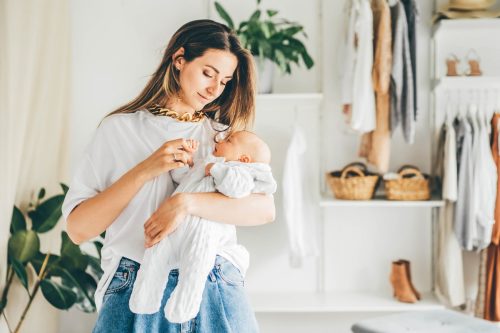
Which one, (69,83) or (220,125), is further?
(69,83)

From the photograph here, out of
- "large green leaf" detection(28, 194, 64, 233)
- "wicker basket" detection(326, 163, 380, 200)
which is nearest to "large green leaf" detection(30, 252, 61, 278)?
"large green leaf" detection(28, 194, 64, 233)

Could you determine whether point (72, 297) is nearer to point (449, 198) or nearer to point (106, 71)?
point (106, 71)

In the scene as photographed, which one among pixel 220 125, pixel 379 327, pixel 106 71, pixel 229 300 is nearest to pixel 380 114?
pixel 379 327

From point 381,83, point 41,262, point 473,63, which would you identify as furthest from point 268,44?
point 41,262

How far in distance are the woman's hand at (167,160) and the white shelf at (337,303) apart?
202 cm

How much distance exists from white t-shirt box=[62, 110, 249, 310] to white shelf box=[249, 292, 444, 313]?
1870mm

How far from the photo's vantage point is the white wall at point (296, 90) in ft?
10.8

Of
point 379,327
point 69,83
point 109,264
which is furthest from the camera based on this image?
point 69,83

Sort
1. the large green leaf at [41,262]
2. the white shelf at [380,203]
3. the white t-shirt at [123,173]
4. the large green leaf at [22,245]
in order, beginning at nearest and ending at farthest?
the white t-shirt at [123,173] < the large green leaf at [22,245] < the large green leaf at [41,262] < the white shelf at [380,203]

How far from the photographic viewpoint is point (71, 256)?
108 inches

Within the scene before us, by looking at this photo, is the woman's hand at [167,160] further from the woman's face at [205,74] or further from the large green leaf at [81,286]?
the large green leaf at [81,286]

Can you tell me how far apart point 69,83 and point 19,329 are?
1326 millimetres

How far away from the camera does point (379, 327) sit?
2.42 m

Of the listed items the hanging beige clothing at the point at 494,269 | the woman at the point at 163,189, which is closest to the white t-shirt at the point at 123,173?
the woman at the point at 163,189
